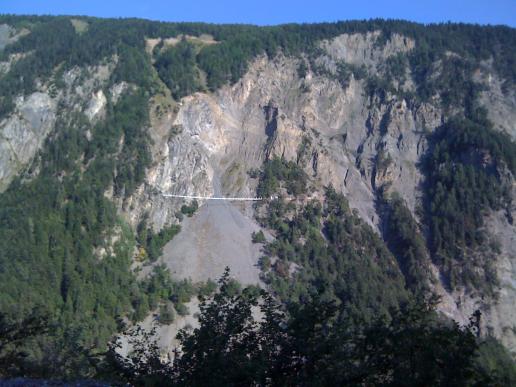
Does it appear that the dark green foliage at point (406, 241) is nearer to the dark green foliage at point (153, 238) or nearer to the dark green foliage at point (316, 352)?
the dark green foliage at point (153, 238)

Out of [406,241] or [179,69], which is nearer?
[406,241]

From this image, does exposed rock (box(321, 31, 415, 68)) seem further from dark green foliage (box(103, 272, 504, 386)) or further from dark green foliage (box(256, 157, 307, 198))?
dark green foliage (box(103, 272, 504, 386))

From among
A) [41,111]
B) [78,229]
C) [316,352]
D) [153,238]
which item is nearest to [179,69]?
[41,111]

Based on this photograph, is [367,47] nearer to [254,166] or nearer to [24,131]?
[254,166]

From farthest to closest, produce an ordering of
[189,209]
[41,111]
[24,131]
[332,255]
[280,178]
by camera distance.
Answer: [41,111], [24,131], [280,178], [189,209], [332,255]

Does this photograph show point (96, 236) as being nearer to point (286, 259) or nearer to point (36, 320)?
point (286, 259)

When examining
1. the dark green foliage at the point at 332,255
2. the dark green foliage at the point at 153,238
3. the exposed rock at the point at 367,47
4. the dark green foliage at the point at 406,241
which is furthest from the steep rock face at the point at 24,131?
the exposed rock at the point at 367,47
